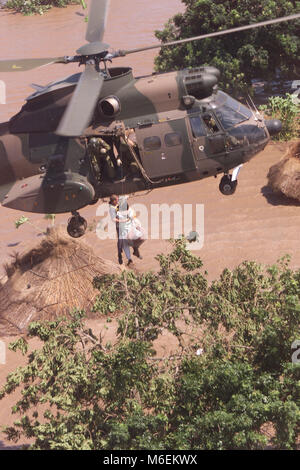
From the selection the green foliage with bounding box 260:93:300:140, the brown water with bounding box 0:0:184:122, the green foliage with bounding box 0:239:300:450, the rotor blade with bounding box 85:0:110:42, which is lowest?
the green foliage with bounding box 0:239:300:450

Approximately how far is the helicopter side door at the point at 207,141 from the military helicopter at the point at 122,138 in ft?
0.07

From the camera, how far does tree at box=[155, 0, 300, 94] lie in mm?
21766

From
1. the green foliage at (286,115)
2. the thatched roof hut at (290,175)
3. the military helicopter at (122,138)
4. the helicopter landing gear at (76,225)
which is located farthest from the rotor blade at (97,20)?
the green foliage at (286,115)

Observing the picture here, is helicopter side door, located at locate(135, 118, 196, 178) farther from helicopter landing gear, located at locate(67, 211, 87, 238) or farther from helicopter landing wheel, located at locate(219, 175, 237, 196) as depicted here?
helicopter landing gear, located at locate(67, 211, 87, 238)

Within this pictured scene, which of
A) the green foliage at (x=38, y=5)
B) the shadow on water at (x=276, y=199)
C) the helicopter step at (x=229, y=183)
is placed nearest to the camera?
the helicopter step at (x=229, y=183)

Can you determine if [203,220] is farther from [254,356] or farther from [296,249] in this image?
[254,356]

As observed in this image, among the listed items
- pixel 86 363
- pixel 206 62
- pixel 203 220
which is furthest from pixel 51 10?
pixel 86 363

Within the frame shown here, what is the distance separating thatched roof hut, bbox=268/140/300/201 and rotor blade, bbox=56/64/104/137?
9.17 metres

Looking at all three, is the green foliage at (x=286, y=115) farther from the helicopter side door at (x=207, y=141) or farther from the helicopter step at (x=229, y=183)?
the helicopter side door at (x=207, y=141)

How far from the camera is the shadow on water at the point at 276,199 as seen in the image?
1925 centimetres

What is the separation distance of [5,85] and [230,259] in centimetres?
2053

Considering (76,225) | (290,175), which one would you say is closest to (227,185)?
(76,225)

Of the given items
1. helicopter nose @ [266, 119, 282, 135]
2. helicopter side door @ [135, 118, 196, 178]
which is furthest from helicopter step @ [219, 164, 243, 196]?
helicopter side door @ [135, 118, 196, 178]

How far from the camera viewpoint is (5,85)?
33094 millimetres
